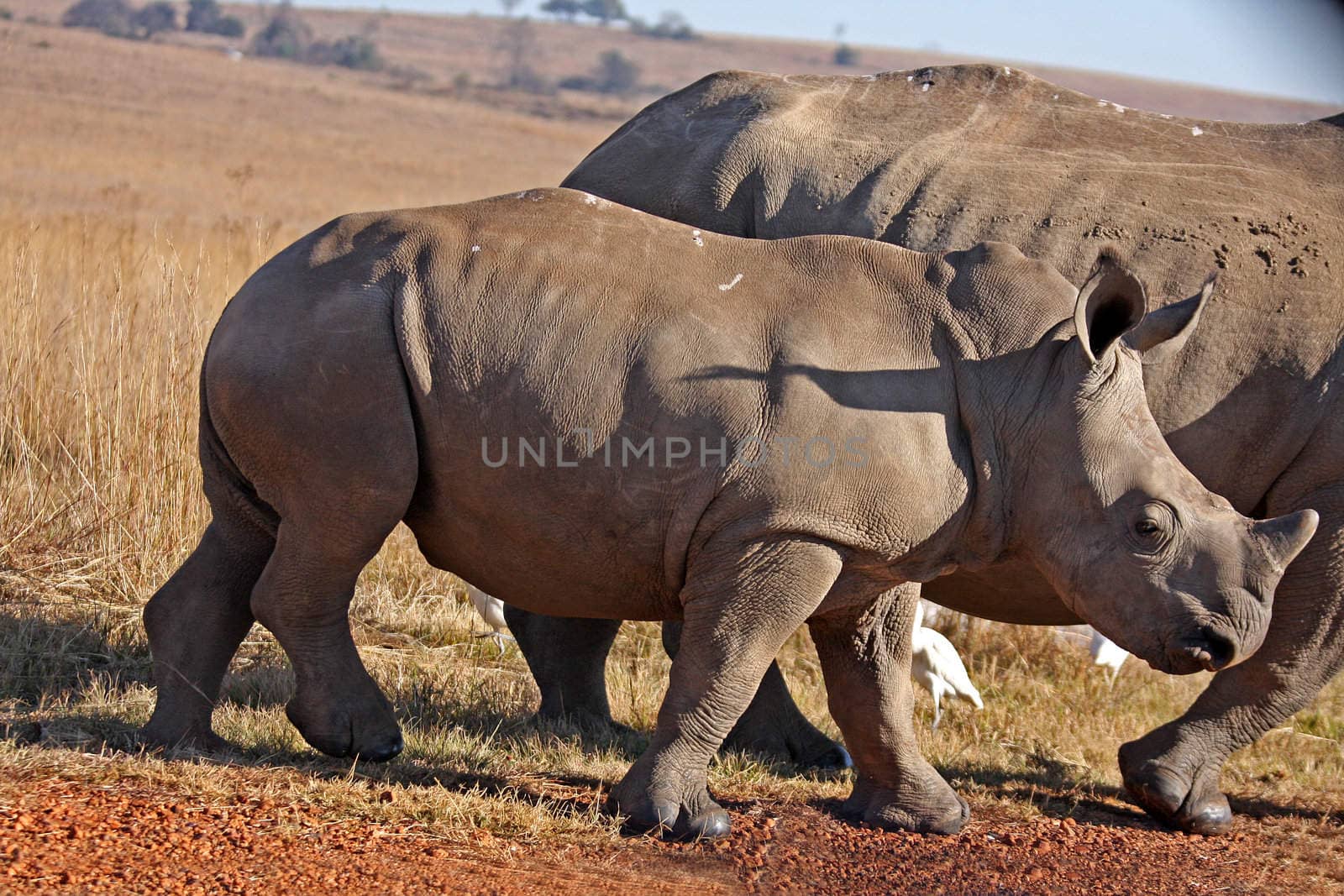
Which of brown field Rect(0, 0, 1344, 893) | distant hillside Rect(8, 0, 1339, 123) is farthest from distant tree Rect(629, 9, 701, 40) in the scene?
brown field Rect(0, 0, 1344, 893)

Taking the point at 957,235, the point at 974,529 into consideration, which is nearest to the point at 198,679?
the point at 974,529

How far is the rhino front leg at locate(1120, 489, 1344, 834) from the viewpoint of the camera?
519cm

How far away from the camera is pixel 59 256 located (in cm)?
1110

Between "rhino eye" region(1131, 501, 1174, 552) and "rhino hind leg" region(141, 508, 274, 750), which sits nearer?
"rhino eye" region(1131, 501, 1174, 552)

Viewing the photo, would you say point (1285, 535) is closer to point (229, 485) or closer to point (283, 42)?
point (229, 485)

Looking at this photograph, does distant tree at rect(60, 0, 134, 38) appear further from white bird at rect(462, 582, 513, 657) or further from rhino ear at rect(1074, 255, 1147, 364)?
rhino ear at rect(1074, 255, 1147, 364)

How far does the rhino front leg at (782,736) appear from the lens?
19.4 feet

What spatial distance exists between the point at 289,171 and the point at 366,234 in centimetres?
2767

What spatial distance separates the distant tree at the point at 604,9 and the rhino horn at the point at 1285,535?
109618 mm

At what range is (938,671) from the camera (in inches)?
259

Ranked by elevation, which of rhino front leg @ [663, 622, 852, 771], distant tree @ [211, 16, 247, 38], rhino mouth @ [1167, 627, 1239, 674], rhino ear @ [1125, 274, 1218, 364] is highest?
rhino ear @ [1125, 274, 1218, 364]

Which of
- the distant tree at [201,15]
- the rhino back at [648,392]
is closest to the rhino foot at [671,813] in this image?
the rhino back at [648,392]

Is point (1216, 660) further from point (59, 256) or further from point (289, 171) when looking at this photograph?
point (289, 171)

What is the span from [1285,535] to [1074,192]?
5.41 ft
